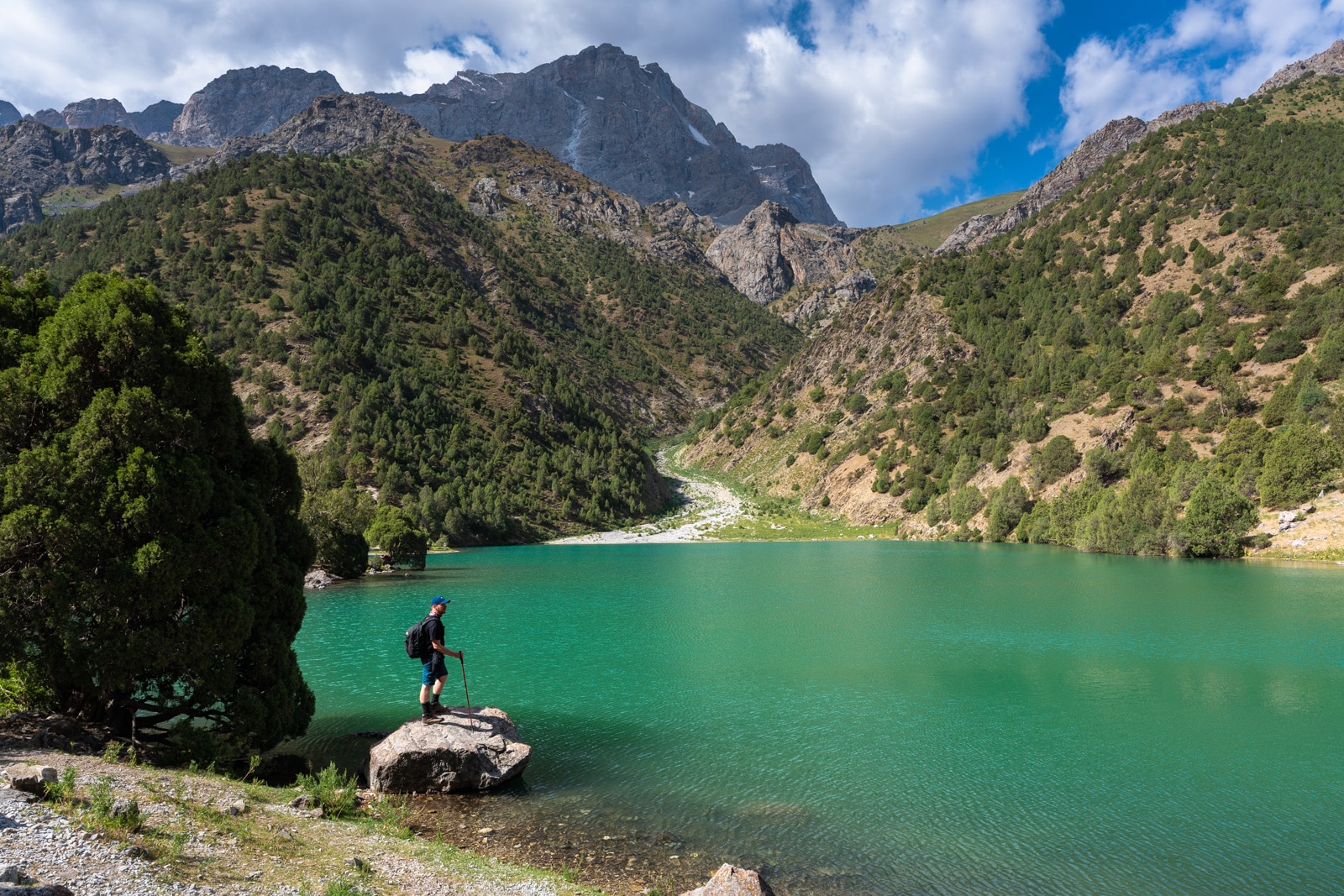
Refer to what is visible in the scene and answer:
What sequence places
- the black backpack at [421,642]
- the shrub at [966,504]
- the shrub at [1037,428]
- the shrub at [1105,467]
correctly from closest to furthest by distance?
the black backpack at [421,642], the shrub at [1105,467], the shrub at [966,504], the shrub at [1037,428]

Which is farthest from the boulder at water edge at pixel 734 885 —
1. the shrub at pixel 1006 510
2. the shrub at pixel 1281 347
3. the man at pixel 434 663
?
the shrub at pixel 1281 347

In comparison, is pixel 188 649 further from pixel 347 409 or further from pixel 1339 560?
pixel 347 409

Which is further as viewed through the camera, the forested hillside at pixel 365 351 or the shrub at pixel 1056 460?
the forested hillside at pixel 365 351

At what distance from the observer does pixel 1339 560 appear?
194ft

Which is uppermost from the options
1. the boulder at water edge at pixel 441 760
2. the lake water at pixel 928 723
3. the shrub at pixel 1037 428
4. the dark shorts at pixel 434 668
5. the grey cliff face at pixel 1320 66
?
the grey cliff face at pixel 1320 66

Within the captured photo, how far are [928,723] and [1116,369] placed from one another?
104 meters

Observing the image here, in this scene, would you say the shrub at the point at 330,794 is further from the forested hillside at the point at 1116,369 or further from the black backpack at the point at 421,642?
the forested hillside at the point at 1116,369

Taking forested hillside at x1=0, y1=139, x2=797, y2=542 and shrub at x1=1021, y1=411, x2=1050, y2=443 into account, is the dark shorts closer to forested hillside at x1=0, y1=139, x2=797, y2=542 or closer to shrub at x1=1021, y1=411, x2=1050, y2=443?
forested hillside at x1=0, y1=139, x2=797, y2=542

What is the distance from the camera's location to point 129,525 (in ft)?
42.6

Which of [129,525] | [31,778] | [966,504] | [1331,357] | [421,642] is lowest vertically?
[966,504]

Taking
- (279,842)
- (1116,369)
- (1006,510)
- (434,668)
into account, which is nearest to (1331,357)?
(1116,369)

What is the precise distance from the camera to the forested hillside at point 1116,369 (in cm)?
7588

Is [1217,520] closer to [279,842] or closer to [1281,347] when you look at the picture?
[1281,347]

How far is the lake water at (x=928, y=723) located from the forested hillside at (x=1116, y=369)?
37.2 meters
